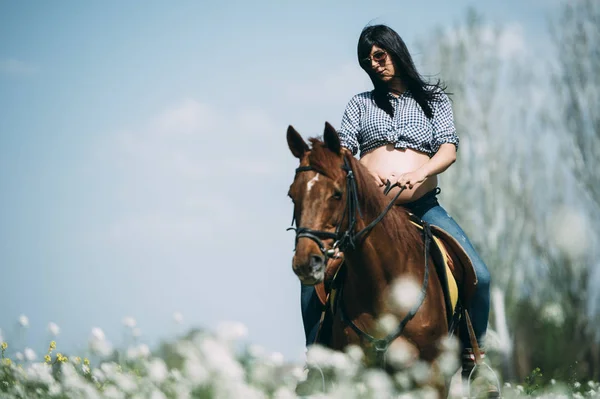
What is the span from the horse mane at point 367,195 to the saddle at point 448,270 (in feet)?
0.84

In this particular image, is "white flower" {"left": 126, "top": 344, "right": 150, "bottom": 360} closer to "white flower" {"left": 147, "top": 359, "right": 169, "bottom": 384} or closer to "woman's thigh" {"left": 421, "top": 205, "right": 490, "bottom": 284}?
"white flower" {"left": 147, "top": 359, "right": 169, "bottom": 384}

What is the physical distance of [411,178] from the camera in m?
5.64

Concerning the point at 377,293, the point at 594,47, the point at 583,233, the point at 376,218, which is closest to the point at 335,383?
the point at 377,293

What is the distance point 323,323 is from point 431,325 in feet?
2.79

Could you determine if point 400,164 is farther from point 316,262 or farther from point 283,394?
point 283,394

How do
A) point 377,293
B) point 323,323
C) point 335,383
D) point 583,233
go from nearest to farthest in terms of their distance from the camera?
point 335,383, point 377,293, point 323,323, point 583,233

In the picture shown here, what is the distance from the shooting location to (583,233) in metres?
23.1

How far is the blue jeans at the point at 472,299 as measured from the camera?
5.96 m

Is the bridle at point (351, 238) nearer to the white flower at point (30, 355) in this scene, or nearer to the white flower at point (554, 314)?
the white flower at point (30, 355)

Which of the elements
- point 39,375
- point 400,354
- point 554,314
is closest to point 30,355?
point 39,375

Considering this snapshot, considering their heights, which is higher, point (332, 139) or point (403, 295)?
point (332, 139)

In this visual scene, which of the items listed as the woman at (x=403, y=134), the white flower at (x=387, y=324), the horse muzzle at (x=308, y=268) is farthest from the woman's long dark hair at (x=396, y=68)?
the horse muzzle at (x=308, y=268)

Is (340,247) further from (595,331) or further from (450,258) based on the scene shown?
(595,331)

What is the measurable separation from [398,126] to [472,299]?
1.47 meters
